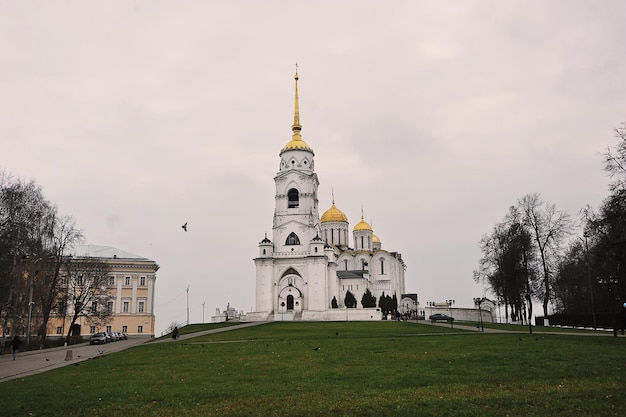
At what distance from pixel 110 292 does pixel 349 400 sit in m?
70.2

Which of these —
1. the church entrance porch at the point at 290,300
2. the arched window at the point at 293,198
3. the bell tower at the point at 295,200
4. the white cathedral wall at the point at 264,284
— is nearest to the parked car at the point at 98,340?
the church entrance porch at the point at 290,300

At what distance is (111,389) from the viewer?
51.1 ft

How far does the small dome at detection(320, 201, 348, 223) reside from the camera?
341ft

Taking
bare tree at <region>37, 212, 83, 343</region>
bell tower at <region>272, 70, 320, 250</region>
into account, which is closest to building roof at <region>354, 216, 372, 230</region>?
bell tower at <region>272, 70, 320, 250</region>

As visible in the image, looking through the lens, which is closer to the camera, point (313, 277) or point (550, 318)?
point (550, 318)

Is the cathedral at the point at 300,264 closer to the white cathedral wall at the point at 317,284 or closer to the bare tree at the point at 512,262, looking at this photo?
the white cathedral wall at the point at 317,284

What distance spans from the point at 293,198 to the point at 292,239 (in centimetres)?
675

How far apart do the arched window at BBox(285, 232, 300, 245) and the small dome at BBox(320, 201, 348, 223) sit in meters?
22.6

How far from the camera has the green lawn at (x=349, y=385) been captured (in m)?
11.7

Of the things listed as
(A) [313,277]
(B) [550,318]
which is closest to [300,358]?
(B) [550,318]

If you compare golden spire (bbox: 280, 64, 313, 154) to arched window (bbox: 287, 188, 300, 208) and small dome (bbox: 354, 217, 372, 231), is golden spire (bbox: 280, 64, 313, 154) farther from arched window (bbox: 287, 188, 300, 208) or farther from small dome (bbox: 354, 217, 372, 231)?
small dome (bbox: 354, 217, 372, 231)

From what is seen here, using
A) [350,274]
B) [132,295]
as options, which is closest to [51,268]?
[132,295]

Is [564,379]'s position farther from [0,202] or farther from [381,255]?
[381,255]

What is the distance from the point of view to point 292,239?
268 feet
